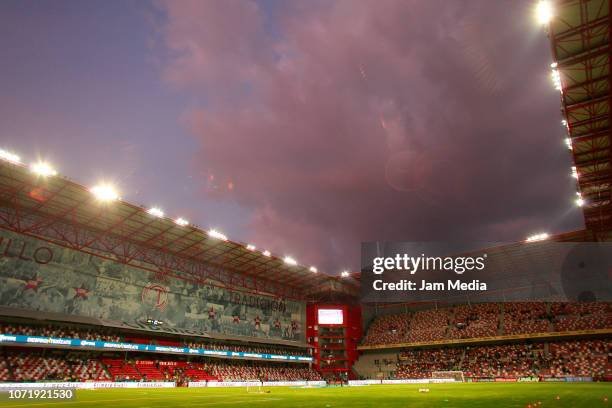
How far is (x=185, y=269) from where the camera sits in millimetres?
60531

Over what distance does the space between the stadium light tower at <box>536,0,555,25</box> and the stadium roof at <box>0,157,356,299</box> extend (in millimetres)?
41380

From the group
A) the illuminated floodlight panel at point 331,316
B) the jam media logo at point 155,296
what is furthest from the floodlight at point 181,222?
the illuminated floodlight panel at point 331,316

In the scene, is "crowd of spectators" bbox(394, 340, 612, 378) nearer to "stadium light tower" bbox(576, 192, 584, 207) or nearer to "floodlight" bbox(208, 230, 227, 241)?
"stadium light tower" bbox(576, 192, 584, 207)

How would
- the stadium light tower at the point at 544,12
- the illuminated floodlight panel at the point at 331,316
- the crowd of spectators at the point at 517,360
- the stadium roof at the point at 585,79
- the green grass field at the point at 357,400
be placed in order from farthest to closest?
the illuminated floodlight panel at the point at 331,316, the crowd of spectators at the point at 517,360, the stadium roof at the point at 585,79, the stadium light tower at the point at 544,12, the green grass field at the point at 357,400

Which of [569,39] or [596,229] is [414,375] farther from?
[569,39]

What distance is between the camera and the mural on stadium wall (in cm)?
4375

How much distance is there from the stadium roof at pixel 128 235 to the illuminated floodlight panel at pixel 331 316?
983cm

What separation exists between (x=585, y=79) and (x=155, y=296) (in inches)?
2136

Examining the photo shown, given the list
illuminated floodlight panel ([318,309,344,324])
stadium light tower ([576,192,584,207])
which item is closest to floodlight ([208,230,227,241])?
illuminated floodlight panel ([318,309,344,324])

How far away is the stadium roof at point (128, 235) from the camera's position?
41438 mm

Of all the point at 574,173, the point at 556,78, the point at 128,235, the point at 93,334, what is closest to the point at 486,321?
the point at 574,173

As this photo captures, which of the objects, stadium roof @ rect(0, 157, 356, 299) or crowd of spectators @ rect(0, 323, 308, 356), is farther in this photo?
crowd of spectators @ rect(0, 323, 308, 356)

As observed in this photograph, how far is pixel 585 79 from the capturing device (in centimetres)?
2786

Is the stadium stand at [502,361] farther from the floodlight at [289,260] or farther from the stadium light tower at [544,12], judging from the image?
the stadium light tower at [544,12]
